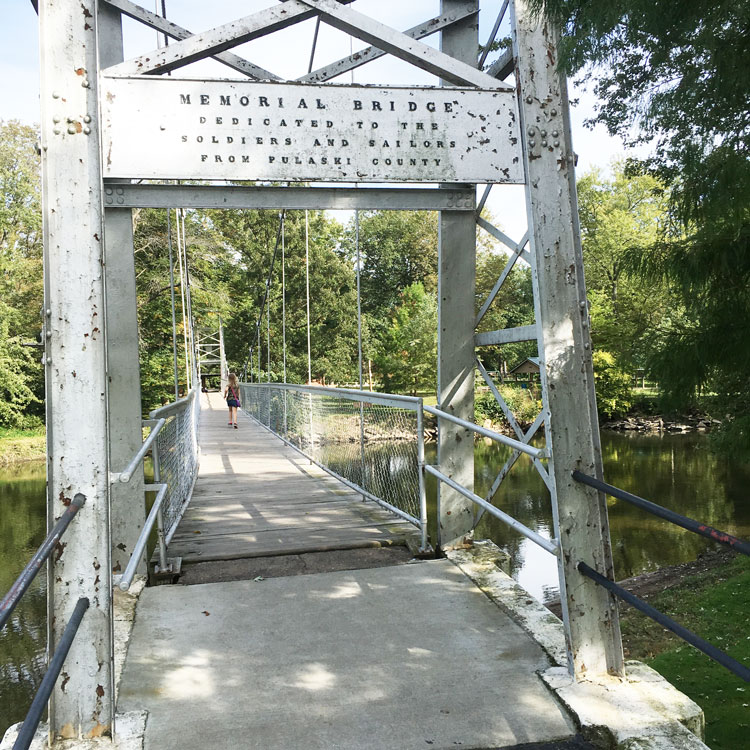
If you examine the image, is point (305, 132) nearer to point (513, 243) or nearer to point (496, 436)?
point (513, 243)

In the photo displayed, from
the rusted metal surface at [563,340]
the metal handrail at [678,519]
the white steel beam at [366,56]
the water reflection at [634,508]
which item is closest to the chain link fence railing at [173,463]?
the water reflection at [634,508]

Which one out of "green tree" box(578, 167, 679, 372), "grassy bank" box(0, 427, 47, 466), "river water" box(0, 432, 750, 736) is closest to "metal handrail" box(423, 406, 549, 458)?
"river water" box(0, 432, 750, 736)

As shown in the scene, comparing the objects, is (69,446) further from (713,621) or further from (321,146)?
(713,621)

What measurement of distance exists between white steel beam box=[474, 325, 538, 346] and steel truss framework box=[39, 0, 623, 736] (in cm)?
2

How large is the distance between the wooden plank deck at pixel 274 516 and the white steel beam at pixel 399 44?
104 inches

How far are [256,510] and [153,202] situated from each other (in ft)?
9.27

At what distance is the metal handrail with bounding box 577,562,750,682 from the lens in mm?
1756

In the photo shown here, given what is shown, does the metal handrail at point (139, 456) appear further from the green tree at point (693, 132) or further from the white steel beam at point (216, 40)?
the green tree at point (693, 132)

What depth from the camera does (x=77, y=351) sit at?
229 cm

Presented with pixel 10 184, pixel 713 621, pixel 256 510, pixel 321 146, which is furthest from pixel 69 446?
pixel 10 184

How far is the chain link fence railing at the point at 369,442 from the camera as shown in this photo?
15.7ft

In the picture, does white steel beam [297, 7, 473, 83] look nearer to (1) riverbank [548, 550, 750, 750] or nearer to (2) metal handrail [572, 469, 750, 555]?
(2) metal handrail [572, 469, 750, 555]

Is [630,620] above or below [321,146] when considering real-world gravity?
below

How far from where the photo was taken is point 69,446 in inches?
88.9
